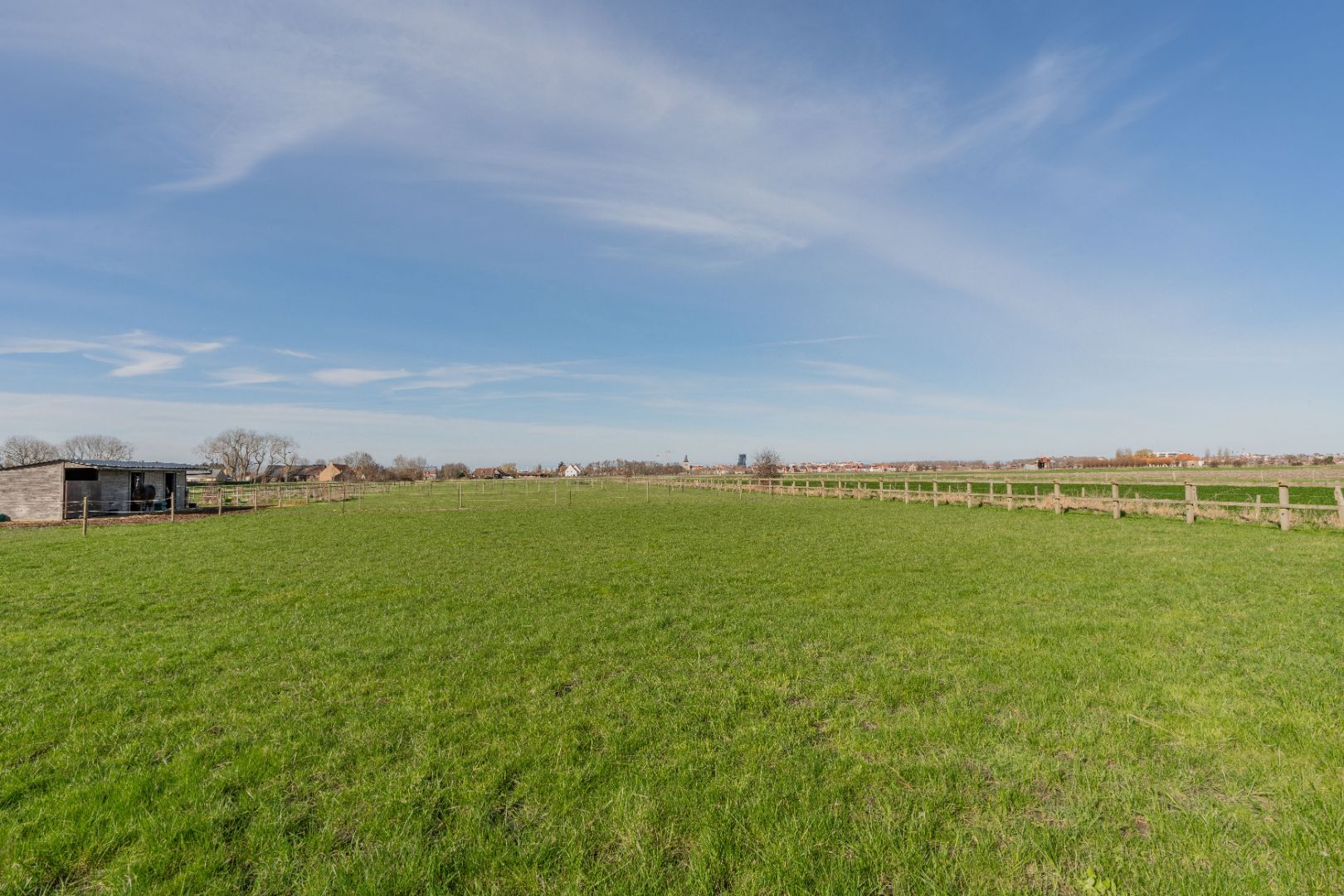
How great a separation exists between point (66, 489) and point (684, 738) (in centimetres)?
4454

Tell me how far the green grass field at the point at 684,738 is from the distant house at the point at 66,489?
31.2m

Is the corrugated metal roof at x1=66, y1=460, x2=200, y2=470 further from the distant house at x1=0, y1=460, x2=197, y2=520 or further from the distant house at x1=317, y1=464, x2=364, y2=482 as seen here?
the distant house at x1=317, y1=464, x2=364, y2=482

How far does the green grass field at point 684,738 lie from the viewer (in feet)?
10.6

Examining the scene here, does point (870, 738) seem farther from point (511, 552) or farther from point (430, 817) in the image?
point (511, 552)

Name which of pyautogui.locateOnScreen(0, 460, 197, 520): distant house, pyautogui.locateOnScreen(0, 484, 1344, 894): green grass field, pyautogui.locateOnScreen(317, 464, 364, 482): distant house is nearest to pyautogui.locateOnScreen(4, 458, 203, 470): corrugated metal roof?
pyautogui.locateOnScreen(0, 460, 197, 520): distant house

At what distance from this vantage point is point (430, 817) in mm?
3668

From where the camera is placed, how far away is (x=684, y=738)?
473 cm

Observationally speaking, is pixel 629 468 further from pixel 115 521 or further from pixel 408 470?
pixel 115 521

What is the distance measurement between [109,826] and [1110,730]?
23.5 ft

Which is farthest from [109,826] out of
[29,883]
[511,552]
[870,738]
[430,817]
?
[511,552]

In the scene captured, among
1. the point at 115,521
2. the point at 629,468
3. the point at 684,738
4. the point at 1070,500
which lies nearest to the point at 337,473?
the point at 629,468

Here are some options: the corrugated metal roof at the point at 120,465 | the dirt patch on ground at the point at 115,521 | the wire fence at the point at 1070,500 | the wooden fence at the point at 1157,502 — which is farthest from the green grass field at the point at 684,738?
the corrugated metal roof at the point at 120,465

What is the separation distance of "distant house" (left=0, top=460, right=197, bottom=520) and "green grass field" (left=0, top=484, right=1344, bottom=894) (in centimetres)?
3123

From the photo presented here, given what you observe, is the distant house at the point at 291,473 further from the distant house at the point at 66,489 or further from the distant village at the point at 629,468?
the distant house at the point at 66,489
